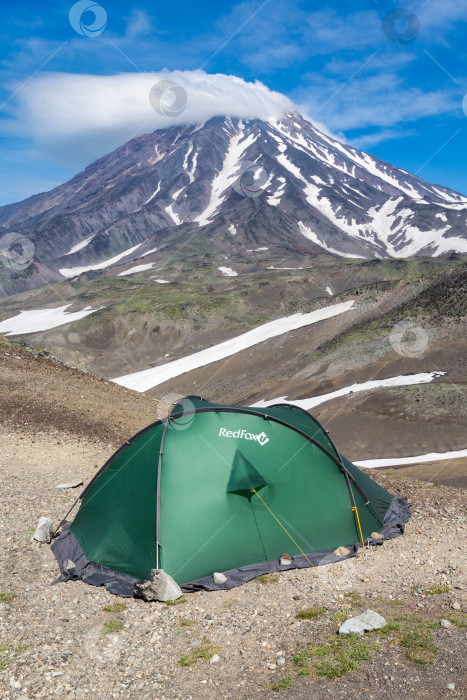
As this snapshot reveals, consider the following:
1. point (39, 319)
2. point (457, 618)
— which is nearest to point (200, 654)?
point (457, 618)

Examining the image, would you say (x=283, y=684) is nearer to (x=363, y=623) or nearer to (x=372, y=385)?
(x=363, y=623)

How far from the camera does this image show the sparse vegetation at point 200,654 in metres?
6.41

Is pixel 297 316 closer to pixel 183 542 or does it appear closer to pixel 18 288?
pixel 183 542

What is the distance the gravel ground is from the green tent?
1.41 feet

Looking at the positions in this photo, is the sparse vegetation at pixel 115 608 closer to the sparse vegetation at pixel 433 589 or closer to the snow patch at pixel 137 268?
the sparse vegetation at pixel 433 589

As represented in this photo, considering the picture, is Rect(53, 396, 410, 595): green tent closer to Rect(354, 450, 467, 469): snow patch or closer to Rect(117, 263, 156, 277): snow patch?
Rect(354, 450, 467, 469): snow patch

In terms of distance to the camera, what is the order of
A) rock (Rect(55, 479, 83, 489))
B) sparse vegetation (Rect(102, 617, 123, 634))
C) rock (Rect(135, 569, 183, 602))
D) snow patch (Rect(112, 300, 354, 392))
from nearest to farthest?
sparse vegetation (Rect(102, 617, 123, 634)) < rock (Rect(135, 569, 183, 602)) < rock (Rect(55, 479, 83, 489)) < snow patch (Rect(112, 300, 354, 392))

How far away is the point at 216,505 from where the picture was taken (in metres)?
9.11

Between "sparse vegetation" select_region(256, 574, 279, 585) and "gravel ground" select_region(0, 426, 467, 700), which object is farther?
"sparse vegetation" select_region(256, 574, 279, 585)

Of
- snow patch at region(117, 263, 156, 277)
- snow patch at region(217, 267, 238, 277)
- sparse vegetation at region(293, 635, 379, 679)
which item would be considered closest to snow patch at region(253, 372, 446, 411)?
sparse vegetation at region(293, 635, 379, 679)

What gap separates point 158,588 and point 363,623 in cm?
322

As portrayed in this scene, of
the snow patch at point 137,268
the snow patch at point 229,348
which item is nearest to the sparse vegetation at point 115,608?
the snow patch at point 229,348

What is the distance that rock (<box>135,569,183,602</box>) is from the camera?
7914 millimetres

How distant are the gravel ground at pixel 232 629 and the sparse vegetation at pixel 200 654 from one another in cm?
2
